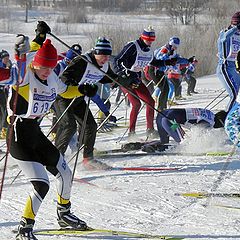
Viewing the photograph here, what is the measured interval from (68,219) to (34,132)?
79 centimetres

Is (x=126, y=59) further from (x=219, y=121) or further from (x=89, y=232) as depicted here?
(x=89, y=232)

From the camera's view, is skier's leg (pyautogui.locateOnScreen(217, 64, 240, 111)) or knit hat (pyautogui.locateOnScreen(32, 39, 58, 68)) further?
skier's leg (pyautogui.locateOnScreen(217, 64, 240, 111))

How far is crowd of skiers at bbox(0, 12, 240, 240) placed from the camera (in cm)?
502

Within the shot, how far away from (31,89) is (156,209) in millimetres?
1748

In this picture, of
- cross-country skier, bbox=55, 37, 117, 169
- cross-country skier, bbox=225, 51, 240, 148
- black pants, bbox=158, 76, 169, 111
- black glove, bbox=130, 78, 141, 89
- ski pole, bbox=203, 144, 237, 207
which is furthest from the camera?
black pants, bbox=158, 76, 169, 111

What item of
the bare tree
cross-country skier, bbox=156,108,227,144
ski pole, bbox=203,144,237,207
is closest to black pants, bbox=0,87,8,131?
cross-country skier, bbox=156,108,227,144

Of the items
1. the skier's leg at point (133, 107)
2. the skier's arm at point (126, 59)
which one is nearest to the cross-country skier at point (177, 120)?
the skier's leg at point (133, 107)

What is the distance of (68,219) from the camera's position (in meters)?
5.30

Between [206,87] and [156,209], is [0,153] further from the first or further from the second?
[206,87]

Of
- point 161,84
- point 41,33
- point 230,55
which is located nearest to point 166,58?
point 161,84

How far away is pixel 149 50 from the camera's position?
9.78m

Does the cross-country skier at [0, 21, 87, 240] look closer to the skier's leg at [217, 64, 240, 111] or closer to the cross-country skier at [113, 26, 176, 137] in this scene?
the cross-country skier at [113, 26, 176, 137]

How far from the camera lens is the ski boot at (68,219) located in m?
5.29

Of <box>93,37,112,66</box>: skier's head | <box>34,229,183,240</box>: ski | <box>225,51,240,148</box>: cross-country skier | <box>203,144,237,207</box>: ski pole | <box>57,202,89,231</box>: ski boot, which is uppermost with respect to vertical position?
<box>93,37,112,66</box>: skier's head
